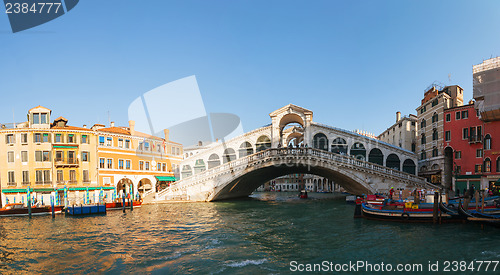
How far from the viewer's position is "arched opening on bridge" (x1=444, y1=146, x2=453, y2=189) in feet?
82.6

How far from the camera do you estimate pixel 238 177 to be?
82.1 feet

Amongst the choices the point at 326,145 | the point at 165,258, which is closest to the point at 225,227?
the point at 165,258

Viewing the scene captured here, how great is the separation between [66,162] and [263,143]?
17734mm

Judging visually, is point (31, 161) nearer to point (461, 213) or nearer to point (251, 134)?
point (251, 134)

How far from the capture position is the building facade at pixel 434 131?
25.2m

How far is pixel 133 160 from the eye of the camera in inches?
1151

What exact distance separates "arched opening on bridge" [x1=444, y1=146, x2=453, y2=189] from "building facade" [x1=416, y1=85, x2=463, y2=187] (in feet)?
1.64

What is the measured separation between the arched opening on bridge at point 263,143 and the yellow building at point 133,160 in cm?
1093

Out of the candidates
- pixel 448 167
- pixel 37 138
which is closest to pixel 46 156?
pixel 37 138

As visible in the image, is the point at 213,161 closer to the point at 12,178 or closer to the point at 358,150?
the point at 358,150

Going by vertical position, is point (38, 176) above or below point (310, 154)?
below

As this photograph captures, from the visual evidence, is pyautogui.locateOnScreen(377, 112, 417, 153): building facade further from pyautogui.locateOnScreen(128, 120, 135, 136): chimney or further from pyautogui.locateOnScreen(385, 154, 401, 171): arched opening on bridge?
pyautogui.locateOnScreen(128, 120, 135, 136): chimney

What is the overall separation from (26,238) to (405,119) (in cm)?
3404

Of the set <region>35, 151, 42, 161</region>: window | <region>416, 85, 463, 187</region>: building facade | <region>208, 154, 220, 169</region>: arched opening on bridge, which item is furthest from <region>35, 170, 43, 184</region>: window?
<region>416, 85, 463, 187</region>: building facade
